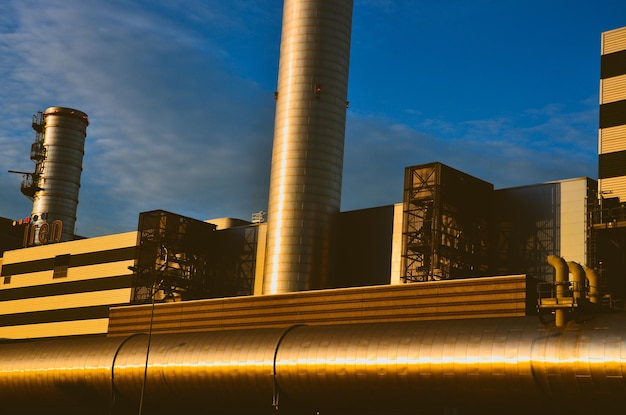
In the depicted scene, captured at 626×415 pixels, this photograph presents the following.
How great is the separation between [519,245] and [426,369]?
2593 centimetres

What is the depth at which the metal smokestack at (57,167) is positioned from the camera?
5989 inches

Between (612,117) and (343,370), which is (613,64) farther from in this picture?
(343,370)

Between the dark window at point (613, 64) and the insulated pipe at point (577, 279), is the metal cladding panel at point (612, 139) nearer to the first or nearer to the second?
the dark window at point (613, 64)

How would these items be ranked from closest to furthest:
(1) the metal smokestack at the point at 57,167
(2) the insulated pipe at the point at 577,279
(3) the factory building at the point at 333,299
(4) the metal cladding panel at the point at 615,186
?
(2) the insulated pipe at the point at 577,279 < (3) the factory building at the point at 333,299 < (4) the metal cladding panel at the point at 615,186 < (1) the metal smokestack at the point at 57,167

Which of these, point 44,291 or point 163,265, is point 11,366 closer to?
point 163,265

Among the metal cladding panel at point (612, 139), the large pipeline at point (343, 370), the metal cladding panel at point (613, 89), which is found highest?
the metal cladding panel at point (613, 89)

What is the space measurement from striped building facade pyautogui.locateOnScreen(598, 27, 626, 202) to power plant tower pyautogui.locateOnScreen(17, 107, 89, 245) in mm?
109819

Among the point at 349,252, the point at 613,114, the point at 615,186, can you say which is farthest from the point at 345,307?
the point at 613,114

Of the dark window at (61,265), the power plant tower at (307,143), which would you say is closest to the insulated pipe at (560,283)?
the power plant tower at (307,143)

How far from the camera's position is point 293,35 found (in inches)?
3492

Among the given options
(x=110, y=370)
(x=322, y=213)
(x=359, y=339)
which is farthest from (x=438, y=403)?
(x=322, y=213)

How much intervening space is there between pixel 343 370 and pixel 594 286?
675 inches

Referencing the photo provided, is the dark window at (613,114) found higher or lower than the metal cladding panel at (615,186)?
higher

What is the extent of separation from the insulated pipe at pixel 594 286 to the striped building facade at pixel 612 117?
1575 centimetres
